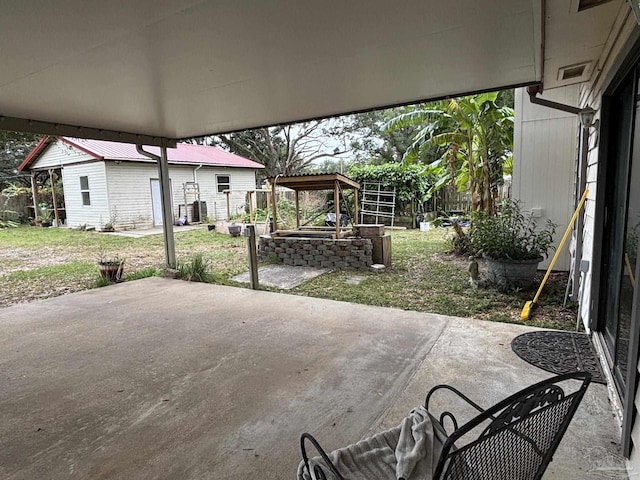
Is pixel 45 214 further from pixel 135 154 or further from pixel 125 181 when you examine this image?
pixel 135 154

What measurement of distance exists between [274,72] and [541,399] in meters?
2.85

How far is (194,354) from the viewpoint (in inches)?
133

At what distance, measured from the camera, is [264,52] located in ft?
8.63

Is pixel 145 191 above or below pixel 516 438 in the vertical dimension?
above

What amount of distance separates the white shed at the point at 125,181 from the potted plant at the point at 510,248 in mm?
9695

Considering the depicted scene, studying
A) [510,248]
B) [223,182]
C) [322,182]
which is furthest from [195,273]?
[223,182]

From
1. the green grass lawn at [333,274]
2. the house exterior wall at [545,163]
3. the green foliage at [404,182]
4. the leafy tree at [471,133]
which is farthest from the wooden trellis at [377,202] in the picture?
the house exterior wall at [545,163]

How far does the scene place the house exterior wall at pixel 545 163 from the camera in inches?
220

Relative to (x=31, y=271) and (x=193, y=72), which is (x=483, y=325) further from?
(x=31, y=271)

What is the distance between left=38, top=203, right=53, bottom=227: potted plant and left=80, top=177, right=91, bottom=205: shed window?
234 centimetres

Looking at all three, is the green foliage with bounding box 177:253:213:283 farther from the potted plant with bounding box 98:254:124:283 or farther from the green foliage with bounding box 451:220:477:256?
the green foliage with bounding box 451:220:477:256

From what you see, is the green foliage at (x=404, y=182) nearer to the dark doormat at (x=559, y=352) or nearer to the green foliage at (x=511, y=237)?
the green foliage at (x=511, y=237)

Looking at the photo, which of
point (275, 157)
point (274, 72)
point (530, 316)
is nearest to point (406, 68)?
point (274, 72)

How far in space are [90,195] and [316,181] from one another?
406 inches
